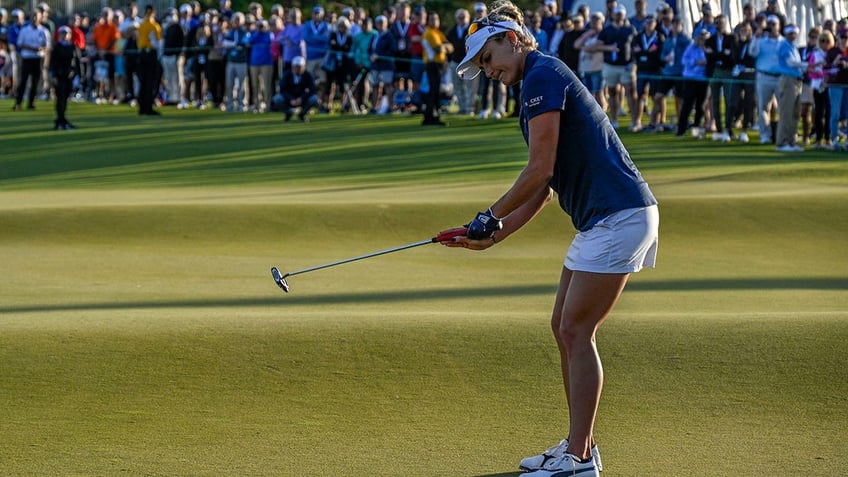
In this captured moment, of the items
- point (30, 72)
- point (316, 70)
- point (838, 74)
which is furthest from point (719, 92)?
point (30, 72)

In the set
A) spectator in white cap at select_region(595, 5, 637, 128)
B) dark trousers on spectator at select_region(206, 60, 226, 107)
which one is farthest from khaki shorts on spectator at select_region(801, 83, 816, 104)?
dark trousers on spectator at select_region(206, 60, 226, 107)

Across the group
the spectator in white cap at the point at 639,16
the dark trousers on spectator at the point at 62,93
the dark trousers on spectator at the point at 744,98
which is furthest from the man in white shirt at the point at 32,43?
the dark trousers on spectator at the point at 744,98

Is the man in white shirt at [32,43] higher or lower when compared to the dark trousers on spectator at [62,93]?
higher

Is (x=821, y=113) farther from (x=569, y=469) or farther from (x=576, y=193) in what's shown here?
(x=569, y=469)

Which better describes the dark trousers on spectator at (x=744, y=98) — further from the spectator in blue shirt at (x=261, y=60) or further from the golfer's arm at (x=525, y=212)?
the golfer's arm at (x=525, y=212)

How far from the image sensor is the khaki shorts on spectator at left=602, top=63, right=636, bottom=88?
921 inches

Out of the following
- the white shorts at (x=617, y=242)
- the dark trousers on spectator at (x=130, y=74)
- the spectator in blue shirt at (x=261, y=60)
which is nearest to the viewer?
the white shorts at (x=617, y=242)

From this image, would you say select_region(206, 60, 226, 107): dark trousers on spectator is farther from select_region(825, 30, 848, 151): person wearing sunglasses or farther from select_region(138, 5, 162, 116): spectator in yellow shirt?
select_region(825, 30, 848, 151): person wearing sunglasses

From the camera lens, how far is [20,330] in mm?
8156

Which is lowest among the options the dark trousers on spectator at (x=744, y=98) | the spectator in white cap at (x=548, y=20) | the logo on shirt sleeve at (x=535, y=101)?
the dark trousers on spectator at (x=744, y=98)

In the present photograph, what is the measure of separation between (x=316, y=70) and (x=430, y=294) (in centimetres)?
1941

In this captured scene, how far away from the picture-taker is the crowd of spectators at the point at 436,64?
70.3ft

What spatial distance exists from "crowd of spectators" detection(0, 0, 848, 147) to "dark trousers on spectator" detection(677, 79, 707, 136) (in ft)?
0.11

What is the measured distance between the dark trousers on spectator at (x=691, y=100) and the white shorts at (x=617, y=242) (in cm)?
1736
